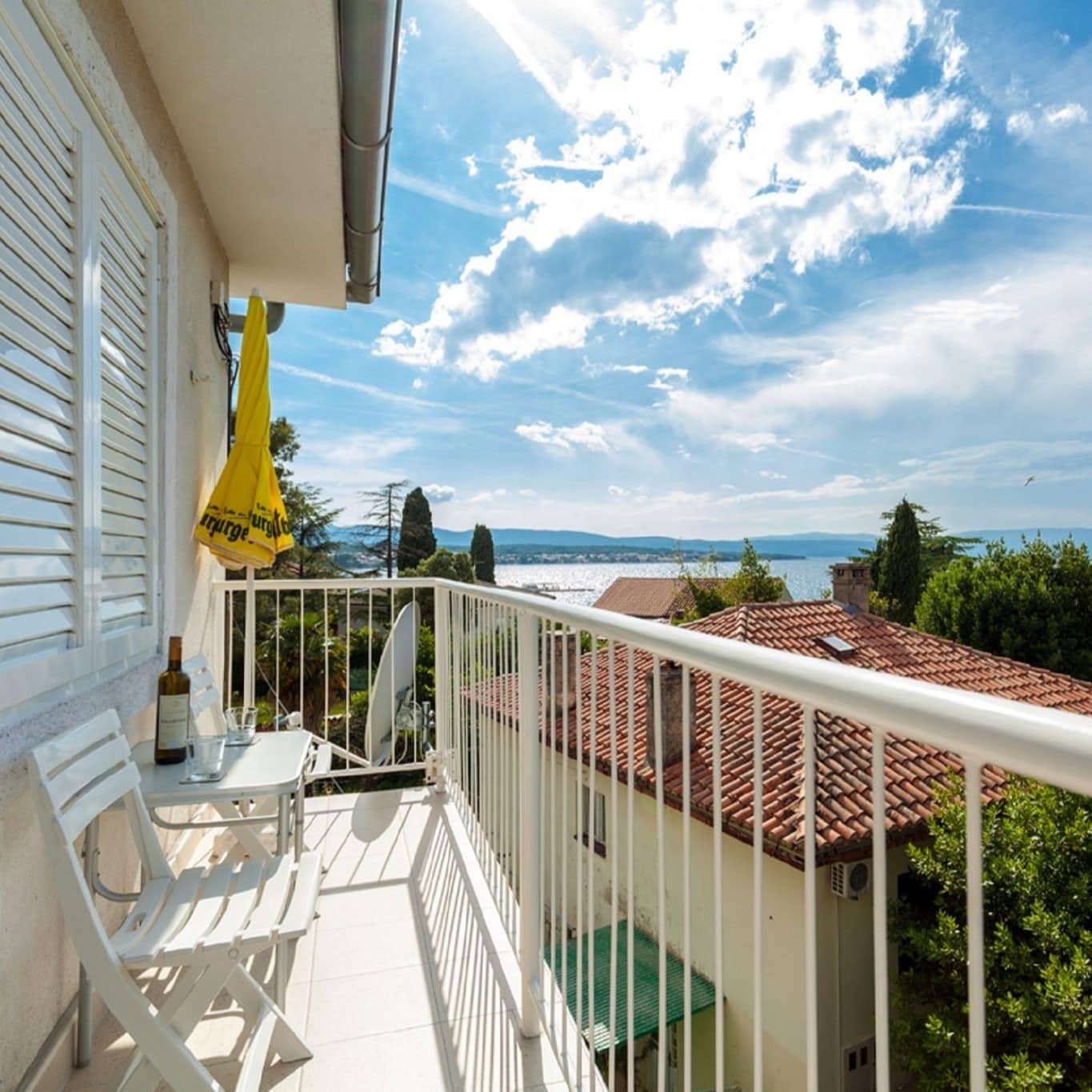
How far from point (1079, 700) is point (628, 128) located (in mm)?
33433

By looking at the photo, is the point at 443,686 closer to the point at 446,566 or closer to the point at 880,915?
the point at 880,915

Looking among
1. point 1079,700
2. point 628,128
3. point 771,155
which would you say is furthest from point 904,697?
point 771,155

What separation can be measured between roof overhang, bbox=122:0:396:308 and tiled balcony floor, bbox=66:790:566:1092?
291 cm

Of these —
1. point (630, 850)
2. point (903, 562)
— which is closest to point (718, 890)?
point (630, 850)

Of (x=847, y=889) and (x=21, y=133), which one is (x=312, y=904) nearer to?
(x=21, y=133)

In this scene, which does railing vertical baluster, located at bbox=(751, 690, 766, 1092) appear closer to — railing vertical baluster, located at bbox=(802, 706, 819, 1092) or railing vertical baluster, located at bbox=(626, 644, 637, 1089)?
railing vertical baluster, located at bbox=(802, 706, 819, 1092)

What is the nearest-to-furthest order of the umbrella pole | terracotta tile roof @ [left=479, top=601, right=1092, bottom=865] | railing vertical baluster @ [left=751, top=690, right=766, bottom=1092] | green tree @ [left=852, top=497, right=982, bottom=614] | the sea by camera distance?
railing vertical baluster @ [left=751, top=690, right=766, bottom=1092]
the umbrella pole
terracotta tile roof @ [left=479, top=601, right=1092, bottom=865]
the sea
green tree @ [left=852, top=497, right=982, bottom=614]

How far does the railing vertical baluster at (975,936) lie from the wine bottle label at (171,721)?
6.73 ft

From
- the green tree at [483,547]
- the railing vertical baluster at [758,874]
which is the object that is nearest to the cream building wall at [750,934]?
the railing vertical baluster at [758,874]

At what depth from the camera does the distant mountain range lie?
73.8 ft

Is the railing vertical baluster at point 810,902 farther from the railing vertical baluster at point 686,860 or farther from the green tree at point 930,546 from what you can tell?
the green tree at point 930,546

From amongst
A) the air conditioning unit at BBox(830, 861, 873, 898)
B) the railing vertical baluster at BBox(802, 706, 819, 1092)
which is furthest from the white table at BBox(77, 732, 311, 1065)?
the air conditioning unit at BBox(830, 861, 873, 898)

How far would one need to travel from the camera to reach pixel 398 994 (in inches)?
82.3

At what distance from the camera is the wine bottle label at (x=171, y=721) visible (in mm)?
2027
